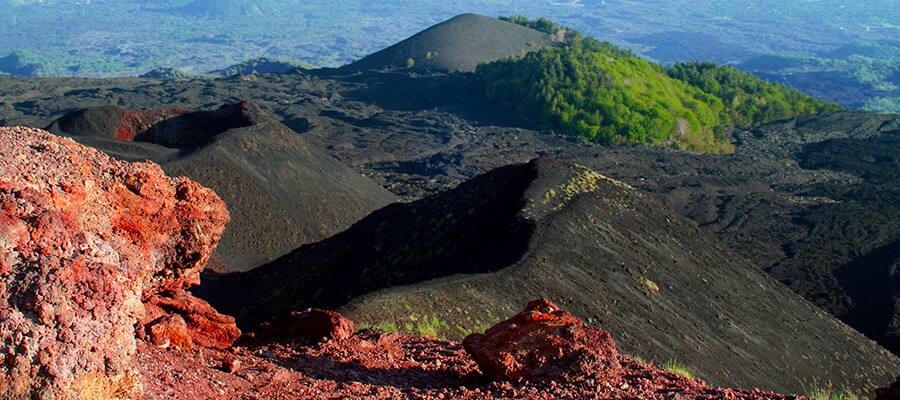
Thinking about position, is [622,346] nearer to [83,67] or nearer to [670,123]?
[670,123]

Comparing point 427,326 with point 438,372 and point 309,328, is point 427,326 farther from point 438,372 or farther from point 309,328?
point 438,372

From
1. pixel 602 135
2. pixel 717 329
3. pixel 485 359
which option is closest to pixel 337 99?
pixel 602 135

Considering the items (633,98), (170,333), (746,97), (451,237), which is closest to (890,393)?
(170,333)

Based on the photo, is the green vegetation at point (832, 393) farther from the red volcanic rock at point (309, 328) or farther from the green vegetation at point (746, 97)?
the green vegetation at point (746, 97)

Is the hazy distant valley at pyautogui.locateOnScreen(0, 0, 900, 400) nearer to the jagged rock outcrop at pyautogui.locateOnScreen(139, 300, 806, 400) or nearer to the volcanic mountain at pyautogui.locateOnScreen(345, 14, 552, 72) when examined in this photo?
the jagged rock outcrop at pyautogui.locateOnScreen(139, 300, 806, 400)

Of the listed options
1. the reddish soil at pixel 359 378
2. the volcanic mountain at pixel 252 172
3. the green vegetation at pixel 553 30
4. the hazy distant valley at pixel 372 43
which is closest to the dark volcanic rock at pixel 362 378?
the reddish soil at pixel 359 378

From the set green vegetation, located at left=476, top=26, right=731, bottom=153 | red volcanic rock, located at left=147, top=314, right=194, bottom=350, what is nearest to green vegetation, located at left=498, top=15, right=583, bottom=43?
green vegetation, located at left=476, top=26, right=731, bottom=153
